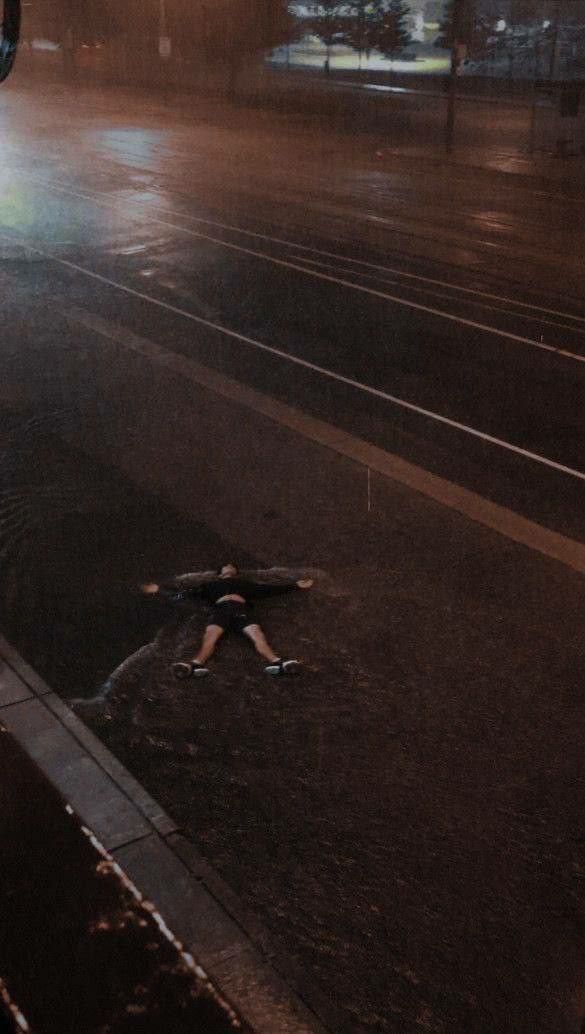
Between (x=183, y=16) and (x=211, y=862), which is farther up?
(x=183, y=16)

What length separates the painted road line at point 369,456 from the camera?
27.9 ft

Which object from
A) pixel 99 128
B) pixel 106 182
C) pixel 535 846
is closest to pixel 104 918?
pixel 535 846

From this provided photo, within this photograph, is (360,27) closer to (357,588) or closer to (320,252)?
(320,252)

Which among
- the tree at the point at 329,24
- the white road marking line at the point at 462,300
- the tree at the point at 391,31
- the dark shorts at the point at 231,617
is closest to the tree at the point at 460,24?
the tree at the point at 391,31

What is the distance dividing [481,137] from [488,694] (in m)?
31.4

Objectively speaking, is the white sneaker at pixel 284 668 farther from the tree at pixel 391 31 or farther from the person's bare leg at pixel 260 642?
the tree at pixel 391 31

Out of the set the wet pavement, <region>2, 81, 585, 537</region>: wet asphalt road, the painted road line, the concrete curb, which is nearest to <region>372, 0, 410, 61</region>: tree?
<region>2, 81, 585, 537</region>: wet asphalt road

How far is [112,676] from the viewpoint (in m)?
6.83

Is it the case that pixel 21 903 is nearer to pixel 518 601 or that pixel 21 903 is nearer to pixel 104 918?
pixel 104 918

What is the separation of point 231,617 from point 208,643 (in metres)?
0.32

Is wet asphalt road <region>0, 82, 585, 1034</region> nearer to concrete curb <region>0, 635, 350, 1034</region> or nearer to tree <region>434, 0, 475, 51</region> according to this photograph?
concrete curb <region>0, 635, 350, 1034</region>

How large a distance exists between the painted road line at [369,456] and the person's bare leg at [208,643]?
2707mm

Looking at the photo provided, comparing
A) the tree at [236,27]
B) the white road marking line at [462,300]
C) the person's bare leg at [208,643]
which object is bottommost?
the person's bare leg at [208,643]

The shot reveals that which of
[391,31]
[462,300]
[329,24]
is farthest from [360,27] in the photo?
[462,300]
